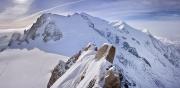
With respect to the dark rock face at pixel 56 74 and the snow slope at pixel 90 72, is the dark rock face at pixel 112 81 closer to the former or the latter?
the snow slope at pixel 90 72

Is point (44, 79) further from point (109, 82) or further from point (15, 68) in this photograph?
point (109, 82)

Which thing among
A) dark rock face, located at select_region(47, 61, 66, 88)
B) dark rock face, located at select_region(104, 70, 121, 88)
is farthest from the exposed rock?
dark rock face, located at select_region(47, 61, 66, 88)

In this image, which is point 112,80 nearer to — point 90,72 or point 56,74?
point 90,72

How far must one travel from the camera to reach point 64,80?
7138 centimetres

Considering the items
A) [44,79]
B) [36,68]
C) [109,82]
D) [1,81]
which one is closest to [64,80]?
[109,82]

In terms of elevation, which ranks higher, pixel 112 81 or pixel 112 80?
pixel 112 80

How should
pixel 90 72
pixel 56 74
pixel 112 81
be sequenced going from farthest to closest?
pixel 56 74 → pixel 90 72 → pixel 112 81

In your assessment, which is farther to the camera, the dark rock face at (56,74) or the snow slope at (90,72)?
the dark rock face at (56,74)

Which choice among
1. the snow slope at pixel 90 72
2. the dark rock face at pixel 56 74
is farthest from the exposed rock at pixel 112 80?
the dark rock face at pixel 56 74

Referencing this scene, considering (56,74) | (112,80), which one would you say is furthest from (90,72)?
(56,74)

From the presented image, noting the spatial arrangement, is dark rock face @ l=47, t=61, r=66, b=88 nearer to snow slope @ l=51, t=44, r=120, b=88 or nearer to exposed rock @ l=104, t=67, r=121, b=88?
snow slope @ l=51, t=44, r=120, b=88

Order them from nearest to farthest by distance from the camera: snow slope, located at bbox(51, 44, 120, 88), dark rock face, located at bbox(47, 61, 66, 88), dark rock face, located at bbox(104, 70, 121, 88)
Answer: dark rock face, located at bbox(104, 70, 121, 88), snow slope, located at bbox(51, 44, 120, 88), dark rock face, located at bbox(47, 61, 66, 88)

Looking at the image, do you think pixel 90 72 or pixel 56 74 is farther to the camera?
pixel 56 74

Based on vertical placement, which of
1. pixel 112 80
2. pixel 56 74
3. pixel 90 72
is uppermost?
pixel 112 80
